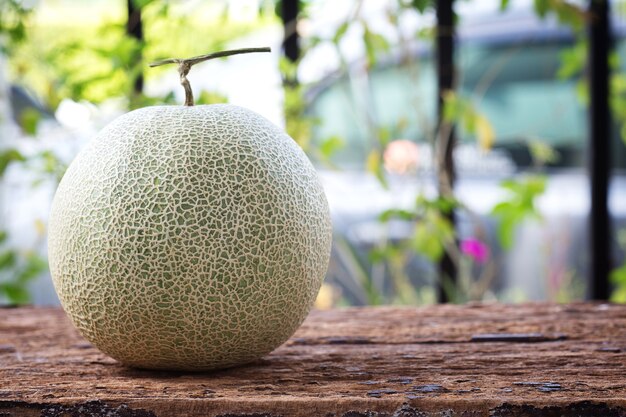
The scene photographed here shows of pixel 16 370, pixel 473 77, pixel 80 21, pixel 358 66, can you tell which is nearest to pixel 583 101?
pixel 473 77

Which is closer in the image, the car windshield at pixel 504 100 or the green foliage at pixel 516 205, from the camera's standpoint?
the green foliage at pixel 516 205

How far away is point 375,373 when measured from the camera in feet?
2.73

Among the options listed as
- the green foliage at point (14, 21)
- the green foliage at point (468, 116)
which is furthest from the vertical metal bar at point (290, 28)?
the green foliage at point (14, 21)

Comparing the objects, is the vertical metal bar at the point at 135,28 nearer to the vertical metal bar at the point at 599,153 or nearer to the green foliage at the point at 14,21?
the green foliage at the point at 14,21

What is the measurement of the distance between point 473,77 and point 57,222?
80.9 inches

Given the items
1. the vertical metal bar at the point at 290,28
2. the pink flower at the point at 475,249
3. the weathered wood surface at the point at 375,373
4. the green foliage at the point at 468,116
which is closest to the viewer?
the weathered wood surface at the point at 375,373

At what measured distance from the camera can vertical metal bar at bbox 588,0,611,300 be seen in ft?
6.05

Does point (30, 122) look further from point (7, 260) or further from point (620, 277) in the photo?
point (620, 277)

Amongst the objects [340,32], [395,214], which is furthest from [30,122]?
[395,214]

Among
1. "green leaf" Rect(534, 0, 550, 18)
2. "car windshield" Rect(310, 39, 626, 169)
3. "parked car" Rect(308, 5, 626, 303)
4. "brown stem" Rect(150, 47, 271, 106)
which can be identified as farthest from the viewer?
"car windshield" Rect(310, 39, 626, 169)

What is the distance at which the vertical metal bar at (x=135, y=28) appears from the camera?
1.74 meters

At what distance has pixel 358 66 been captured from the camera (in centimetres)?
228

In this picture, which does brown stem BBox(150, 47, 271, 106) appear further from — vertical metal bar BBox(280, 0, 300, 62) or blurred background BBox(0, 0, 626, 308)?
vertical metal bar BBox(280, 0, 300, 62)

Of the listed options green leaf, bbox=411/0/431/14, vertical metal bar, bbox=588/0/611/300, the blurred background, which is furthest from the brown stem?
vertical metal bar, bbox=588/0/611/300
